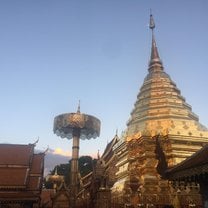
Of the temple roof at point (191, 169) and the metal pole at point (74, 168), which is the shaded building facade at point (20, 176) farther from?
the temple roof at point (191, 169)

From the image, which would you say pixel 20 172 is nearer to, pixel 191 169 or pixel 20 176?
pixel 20 176

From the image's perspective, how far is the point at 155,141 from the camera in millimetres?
20906

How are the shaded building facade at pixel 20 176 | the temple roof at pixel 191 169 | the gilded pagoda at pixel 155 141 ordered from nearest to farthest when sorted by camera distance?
the temple roof at pixel 191 169
the shaded building facade at pixel 20 176
the gilded pagoda at pixel 155 141

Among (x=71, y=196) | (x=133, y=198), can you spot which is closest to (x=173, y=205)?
(x=133, y=198)

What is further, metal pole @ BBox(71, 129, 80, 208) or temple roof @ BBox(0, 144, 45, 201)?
temple roof @ BBox(0, 144, 45, 201)

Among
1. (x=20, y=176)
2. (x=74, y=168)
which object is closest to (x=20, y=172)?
(x=20, y=176)

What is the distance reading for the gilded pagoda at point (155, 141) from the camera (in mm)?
18281

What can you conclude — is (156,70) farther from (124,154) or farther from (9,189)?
(9,189)

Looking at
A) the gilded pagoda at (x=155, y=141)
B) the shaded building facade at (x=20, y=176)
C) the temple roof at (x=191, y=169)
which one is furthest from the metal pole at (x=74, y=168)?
the temple roof at (x=191, y=169)

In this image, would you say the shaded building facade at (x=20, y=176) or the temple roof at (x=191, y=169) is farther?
the shaded building facade at (x=20, y=176)

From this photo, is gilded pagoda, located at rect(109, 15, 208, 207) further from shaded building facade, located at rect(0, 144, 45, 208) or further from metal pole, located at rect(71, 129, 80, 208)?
shaded building facade, located at rect(0, 144, 45, 208)

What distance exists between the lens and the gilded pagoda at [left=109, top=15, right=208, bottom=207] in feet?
60.0

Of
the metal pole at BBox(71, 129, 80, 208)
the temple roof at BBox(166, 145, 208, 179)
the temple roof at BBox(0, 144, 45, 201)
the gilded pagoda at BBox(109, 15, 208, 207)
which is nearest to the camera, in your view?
the temple roof at BBox(166, 145, 208, 179)

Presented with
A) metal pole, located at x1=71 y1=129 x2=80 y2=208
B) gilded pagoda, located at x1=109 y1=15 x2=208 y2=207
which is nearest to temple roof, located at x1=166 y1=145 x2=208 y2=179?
gilded pagoda, located at x1=109 y1=15 x2=208 y2=207
